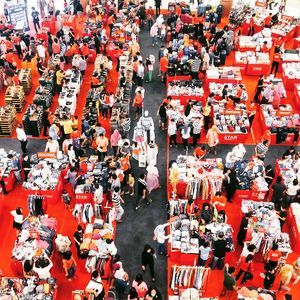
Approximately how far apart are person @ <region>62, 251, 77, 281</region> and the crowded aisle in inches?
1.6

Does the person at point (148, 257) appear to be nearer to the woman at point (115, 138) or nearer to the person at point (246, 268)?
the person at point (246, 268)

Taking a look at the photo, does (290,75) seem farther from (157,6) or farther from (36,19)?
(36,19)

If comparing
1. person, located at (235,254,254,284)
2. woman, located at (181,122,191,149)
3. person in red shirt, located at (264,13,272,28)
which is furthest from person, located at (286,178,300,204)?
person in red shirt, located at (264,13,272,28)

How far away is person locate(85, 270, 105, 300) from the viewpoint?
38.6ft

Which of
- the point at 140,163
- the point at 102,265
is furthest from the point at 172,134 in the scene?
the point at 102,265

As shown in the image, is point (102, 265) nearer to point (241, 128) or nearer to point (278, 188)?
point (278, 188)

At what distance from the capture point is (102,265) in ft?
42.4

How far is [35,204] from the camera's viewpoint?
15.0m

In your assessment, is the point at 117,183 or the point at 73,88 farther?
the point at 73,88

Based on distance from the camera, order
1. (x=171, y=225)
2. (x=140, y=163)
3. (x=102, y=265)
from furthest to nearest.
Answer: (x=140, y=163) → (x=171, y=225) → (x=102, y=265)

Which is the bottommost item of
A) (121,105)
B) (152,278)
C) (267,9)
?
(152,278)

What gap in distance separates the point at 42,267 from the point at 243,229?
5945 millimetres

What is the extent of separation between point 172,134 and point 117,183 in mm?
4011

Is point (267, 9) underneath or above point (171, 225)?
above
